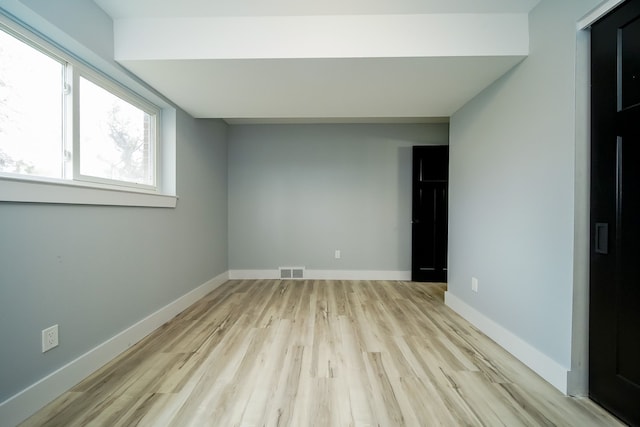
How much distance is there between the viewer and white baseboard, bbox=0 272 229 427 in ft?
3.97

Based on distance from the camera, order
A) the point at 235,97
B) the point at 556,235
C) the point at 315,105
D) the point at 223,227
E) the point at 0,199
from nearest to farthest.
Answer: the point at 0,199 < the point at 556,235 < the point at 235,97 < the point at 315,105 < the point at 223,227

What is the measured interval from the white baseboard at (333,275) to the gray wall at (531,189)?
1.45m

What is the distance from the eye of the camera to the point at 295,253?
3939 mm

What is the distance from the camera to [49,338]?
1.37 meters

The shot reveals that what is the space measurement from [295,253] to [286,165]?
1.38 meters

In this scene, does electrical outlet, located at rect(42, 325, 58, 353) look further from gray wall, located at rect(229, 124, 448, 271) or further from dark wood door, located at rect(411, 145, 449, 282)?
dark wood door, located at rect(411, 145, 449, 282)

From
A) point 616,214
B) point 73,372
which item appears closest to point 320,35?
point 616,214

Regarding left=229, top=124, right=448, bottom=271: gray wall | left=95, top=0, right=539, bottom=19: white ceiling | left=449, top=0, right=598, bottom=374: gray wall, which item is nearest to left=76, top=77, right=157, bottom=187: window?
left=95, top=0, right=539, bottom=19: white ceiling

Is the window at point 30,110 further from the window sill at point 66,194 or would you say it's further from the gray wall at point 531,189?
the gray wall at point 531,189

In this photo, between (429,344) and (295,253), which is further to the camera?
(295,253)

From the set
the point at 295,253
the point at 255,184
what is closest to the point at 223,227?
the point at 255,184

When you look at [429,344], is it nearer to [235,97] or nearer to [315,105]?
[315,105]

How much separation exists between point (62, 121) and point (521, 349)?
134 inches

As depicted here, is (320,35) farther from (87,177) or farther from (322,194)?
(322,194)
